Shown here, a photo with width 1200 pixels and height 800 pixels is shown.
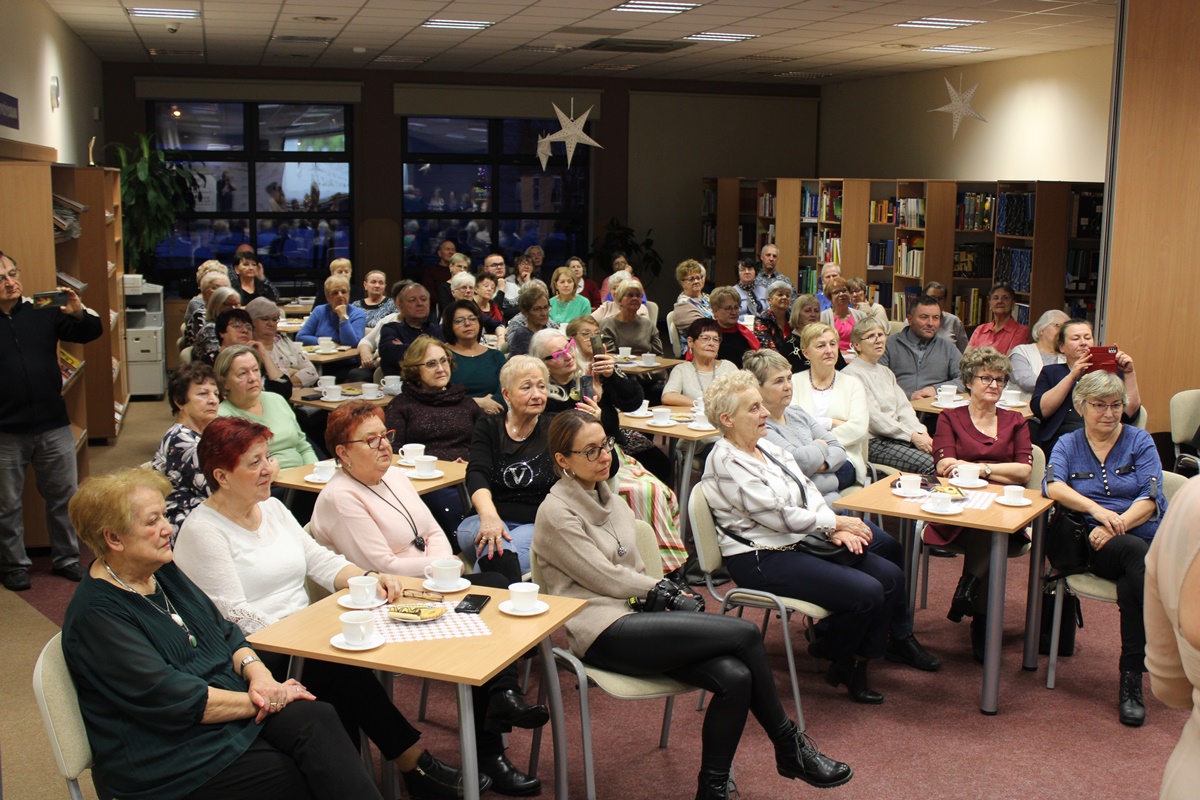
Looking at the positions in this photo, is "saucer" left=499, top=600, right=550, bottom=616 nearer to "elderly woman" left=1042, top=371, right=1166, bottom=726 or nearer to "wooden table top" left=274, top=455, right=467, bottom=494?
"wooden table top" left=274, top=455, right=467, bottom=494

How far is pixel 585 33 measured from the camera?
10508mm

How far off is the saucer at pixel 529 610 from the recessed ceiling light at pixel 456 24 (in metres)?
7.63

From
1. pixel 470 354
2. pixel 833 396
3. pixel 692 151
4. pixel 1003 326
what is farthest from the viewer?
pixel 692 151

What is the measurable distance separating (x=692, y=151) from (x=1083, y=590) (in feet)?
38.8

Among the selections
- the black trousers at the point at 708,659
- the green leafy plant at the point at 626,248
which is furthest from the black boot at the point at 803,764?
the green leafy plant at the point at 626,248

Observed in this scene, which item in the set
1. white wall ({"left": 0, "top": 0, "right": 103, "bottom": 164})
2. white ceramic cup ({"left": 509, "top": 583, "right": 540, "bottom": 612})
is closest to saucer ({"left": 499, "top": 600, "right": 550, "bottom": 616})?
white ceramic cup ({"left": 509, "top": 583, "right": 540, "bottom": 612})

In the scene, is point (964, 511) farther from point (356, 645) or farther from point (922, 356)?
point (922, 356)

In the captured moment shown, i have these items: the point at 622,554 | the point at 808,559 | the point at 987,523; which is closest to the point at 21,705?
the point at 622,554

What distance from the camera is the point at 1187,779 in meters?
1.93

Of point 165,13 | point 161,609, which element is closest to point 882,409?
point 161,609

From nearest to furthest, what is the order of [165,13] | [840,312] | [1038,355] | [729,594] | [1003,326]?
[729,594]
[1038,355]
[1003,326]
[840,312]
[165,13]

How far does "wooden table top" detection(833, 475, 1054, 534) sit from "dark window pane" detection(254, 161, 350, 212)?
36.6 feet

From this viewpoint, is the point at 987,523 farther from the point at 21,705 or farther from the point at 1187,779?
the point at 21,705

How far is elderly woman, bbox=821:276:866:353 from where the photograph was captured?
29.2 feet
